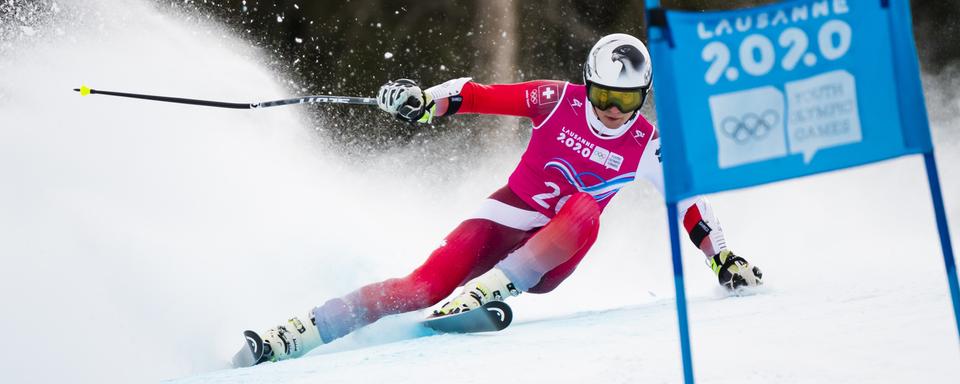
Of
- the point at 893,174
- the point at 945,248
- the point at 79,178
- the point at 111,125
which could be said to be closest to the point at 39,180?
the point at 79,178

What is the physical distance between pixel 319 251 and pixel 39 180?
1459 mm

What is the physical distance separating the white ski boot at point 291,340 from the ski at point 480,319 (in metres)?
0.49

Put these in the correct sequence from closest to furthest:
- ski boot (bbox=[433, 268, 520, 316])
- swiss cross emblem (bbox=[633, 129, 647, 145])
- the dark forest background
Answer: ski boot (bbox=[433, 268, 520, 316])
swiss cross emblem (bbox=[633, 129, 647, 145])
the dark forest background

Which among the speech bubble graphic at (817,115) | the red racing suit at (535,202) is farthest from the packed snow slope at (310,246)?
the speech bubble graphic at (817,115)

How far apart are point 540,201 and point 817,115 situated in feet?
6.89

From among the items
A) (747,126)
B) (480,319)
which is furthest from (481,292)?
(747,126)

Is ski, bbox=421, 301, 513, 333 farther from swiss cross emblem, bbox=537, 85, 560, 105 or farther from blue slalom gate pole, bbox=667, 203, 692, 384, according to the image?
blue slalom gate pole, bbox=667, 203, 692, 384

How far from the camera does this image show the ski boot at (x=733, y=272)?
4.10m

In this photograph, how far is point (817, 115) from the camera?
6.29ft

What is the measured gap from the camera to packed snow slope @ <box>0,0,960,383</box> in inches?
109

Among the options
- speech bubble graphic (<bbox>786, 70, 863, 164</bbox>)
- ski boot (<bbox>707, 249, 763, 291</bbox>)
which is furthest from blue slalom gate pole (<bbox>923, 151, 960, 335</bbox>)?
ski boot (<bbox>707, 249, 763, 291</bbox>)

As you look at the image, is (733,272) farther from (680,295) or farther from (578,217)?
(680,295)

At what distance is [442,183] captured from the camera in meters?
7.74

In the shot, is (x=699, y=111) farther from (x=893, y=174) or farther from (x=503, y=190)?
(x=893, y=174)
